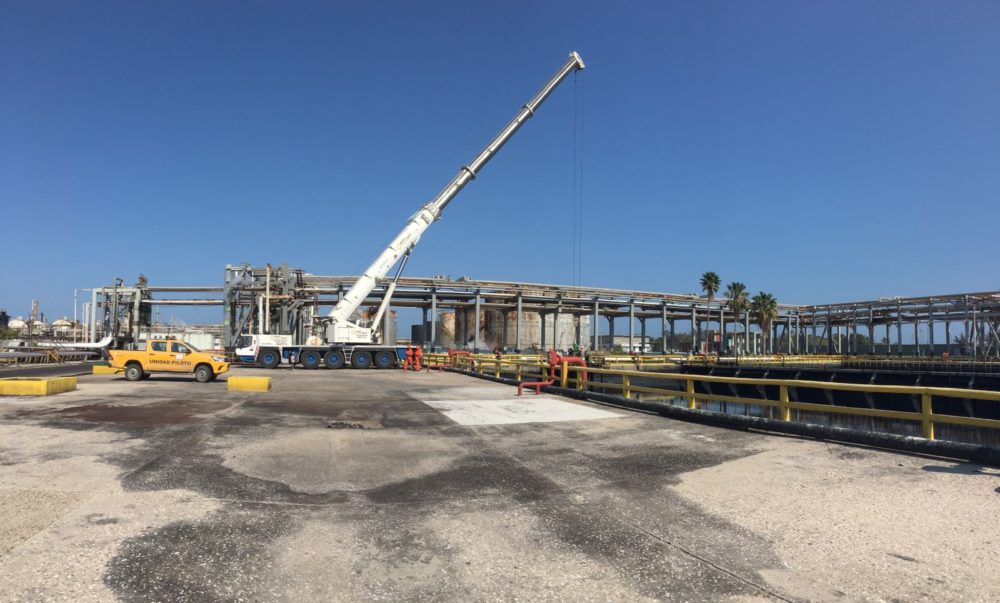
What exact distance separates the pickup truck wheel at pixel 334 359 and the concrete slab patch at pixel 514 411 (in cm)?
2044

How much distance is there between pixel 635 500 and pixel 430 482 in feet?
8.37

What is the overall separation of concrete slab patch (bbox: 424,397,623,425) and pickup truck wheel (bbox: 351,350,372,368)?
20547mm

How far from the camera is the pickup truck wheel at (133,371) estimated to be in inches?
875

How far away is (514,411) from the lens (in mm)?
14328

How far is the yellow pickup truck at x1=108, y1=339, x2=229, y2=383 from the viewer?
22.2m

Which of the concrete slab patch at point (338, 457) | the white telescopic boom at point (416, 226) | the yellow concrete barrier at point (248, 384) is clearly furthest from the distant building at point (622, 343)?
the concrete slab patch at point (338, 457)

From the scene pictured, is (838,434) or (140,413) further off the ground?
(838,434)

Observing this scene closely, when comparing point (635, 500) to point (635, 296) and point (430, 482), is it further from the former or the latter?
point (635, 296)

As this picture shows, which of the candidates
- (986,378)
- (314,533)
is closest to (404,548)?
(314,533)

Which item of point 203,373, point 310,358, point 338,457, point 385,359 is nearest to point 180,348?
point 203,373

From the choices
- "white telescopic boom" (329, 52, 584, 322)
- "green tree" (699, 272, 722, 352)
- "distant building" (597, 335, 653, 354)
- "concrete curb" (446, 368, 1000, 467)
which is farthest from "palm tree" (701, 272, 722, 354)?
"concrete curb" (446, 368, 1000, 467)

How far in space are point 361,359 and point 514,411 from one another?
23.7 m

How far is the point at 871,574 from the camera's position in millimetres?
4312

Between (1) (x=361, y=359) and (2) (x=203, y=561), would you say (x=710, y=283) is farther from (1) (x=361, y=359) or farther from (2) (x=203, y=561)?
(2) (x=203, y=561)
